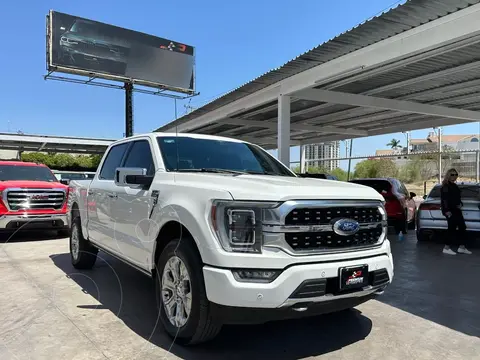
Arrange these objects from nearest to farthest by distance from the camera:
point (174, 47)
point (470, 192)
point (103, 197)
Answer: point (103, 197) → point (470, 192) → point (174, 47)

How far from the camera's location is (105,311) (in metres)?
4.66

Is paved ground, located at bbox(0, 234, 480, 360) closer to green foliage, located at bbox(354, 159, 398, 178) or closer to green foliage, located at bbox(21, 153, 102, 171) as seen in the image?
green foliage, located at bbox(354, 159, 398, 178)

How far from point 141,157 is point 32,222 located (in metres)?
5.78

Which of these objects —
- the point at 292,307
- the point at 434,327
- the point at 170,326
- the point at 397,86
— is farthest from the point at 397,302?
the point at 397,86

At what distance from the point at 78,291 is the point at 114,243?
3.18 ft

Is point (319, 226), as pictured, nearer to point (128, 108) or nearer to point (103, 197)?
point (103, 197)

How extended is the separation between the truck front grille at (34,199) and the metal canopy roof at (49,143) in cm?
3026

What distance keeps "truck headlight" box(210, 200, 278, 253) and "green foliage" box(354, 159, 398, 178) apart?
2382 cm

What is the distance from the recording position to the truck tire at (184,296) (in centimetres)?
337

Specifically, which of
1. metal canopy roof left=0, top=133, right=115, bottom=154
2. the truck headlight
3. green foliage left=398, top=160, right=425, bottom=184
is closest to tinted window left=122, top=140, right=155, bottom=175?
the truck headlight

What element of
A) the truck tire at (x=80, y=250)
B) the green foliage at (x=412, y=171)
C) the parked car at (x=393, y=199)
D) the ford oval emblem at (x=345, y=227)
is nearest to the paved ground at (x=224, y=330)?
the truck tire at (x=80, y=250)

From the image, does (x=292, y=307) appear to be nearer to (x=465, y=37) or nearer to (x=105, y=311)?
(x=105, y=311)

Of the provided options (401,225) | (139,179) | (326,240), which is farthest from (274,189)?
(401,225)

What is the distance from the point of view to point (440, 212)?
9406 mm
